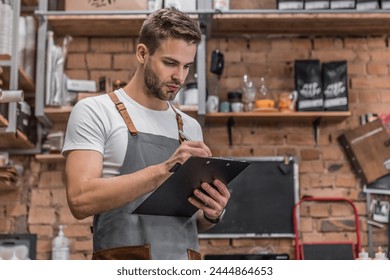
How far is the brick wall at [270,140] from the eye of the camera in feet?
11.8

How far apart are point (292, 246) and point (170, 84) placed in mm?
2141

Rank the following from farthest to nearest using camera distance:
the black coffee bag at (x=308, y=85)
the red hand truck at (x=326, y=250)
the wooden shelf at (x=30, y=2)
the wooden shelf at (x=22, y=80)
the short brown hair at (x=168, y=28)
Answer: the wooden shelf at (x=30, y=2), the black coffee bag at (x=308, y=85), the red hand truck at (x=326, y=250), the wooden shelf at (x=22, y=80), the short brown hair at (x=168, y=28)

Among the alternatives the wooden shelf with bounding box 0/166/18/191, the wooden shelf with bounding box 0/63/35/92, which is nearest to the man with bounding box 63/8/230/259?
the wooden shelf with bounding box 0/63/35/92

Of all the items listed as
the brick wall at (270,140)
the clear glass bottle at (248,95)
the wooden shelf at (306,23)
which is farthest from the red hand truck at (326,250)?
the wooden shelf at (306,23)

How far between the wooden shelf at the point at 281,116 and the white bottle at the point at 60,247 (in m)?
1.00

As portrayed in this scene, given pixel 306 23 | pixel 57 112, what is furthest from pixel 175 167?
pixel 306 23

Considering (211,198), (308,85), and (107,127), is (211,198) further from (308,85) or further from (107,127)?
(308,85)

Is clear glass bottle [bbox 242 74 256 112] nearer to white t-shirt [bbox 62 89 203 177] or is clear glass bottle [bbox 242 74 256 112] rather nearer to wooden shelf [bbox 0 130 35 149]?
wooden shelf [bbox 0 130 35 149]

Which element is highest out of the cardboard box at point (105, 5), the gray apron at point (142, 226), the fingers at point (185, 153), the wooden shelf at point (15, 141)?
the cardboard box at point (105, 5)

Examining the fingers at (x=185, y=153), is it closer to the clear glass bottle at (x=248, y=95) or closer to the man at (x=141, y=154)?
the man at (x=141, y=154)

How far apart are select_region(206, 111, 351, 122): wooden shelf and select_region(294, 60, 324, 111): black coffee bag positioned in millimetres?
53

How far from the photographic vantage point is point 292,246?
3.58 metres
